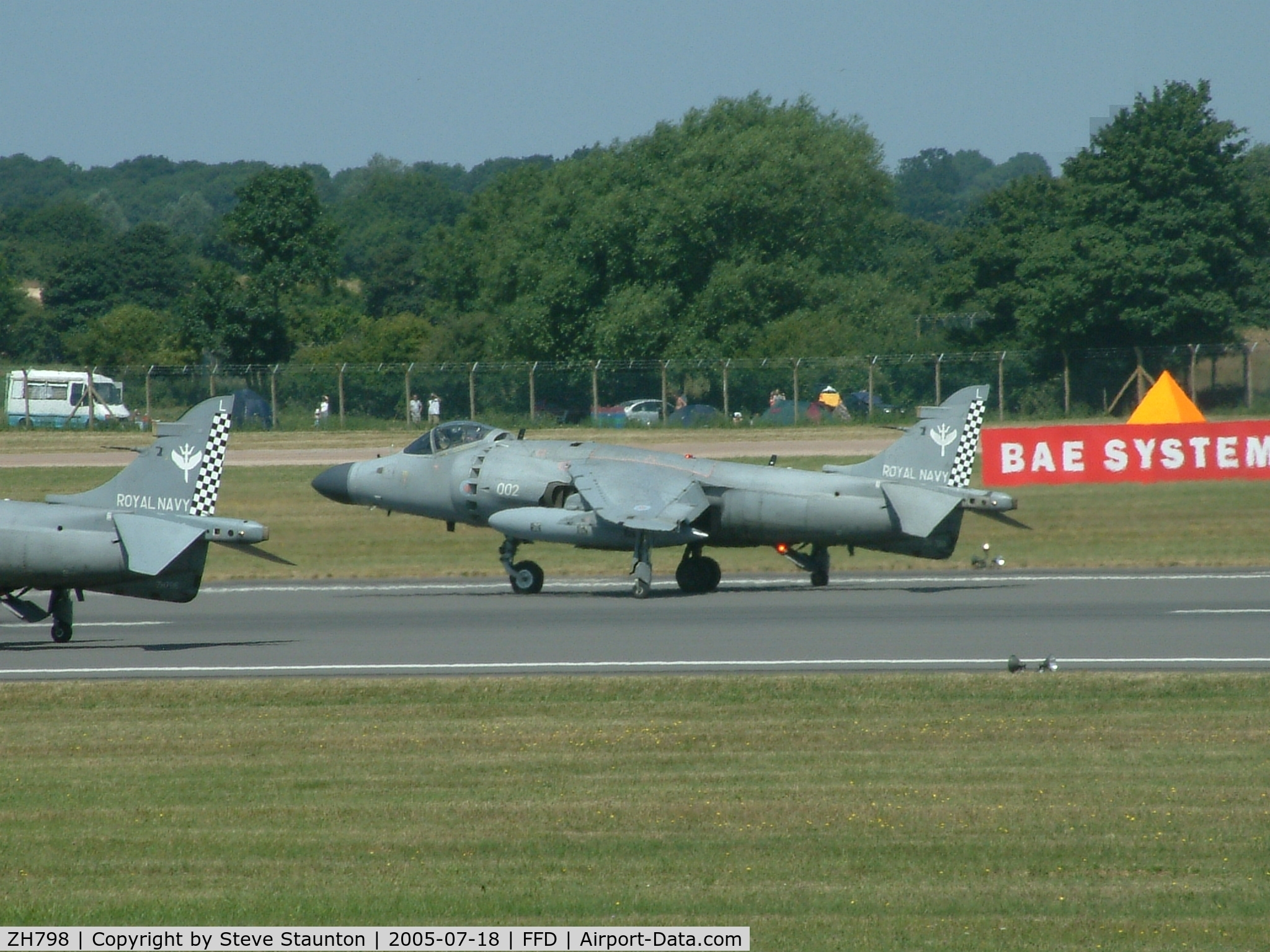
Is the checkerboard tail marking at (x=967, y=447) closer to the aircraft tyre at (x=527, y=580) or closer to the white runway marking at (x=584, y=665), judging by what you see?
the aircraft tyre at (x=527, y=580)

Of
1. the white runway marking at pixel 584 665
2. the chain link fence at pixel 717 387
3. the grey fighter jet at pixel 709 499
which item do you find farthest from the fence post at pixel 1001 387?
the white runway marking at pixel 584 665

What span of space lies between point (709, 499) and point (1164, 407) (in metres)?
18.3

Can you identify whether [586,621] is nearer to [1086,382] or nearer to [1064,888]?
[1064,888]

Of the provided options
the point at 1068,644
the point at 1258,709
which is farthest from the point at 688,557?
the point at 1258,709

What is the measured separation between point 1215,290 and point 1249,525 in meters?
28.4

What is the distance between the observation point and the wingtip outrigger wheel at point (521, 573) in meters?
25.2

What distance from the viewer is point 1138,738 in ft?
42.9

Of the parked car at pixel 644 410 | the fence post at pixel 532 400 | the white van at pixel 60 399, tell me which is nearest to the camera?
the fence post at pixel 532 400

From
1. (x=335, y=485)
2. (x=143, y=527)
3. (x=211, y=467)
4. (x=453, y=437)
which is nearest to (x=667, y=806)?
(x=143, y=527)

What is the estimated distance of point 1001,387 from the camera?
4956 cm

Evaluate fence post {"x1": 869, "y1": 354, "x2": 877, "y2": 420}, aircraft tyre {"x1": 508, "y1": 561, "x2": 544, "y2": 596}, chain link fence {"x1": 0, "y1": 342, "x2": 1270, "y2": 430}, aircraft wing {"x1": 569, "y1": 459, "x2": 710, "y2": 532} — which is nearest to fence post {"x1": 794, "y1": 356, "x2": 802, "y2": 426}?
chain link fence {"x1": 0, "y1": 342, "x2": 1270, "y2": 430}

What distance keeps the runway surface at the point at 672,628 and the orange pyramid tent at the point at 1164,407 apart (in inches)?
504

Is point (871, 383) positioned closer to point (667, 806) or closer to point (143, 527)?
point (143, 527)

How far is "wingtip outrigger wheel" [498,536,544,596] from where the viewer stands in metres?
25.2
